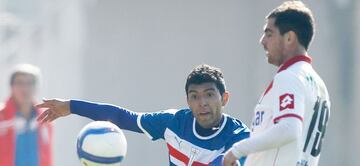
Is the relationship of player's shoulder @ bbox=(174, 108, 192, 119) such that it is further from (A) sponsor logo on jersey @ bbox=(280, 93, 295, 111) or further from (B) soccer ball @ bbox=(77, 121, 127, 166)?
(A) sponsor logo on jersey @ bbox=(280, 93, 295, 111)

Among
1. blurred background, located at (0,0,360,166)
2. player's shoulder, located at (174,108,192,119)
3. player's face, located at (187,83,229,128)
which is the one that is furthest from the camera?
blurred background, located at (0,0,360,166)

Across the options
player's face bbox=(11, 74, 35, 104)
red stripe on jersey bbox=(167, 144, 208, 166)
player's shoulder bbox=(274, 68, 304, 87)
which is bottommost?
red stripe on jersey bbox=(167, 144, 208, 166)

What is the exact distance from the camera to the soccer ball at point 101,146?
24.1ft

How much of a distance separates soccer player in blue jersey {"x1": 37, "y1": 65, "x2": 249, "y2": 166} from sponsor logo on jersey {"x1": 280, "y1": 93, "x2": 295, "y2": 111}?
0.81m

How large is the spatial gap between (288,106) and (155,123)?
1.36m

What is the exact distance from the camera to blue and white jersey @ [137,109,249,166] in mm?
7680

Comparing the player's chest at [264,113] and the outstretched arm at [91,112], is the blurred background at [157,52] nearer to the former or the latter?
the outstretched arm at [91,112]

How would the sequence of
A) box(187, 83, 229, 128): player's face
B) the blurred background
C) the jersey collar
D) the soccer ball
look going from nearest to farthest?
the jersey collar → the soccer ball → box(187, 83, 229, 128): player's face → the blurred background

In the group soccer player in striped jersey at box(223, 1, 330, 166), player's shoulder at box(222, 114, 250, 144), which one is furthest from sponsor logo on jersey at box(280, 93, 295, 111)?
player's shoulder at box(222, 114, 250, 144)

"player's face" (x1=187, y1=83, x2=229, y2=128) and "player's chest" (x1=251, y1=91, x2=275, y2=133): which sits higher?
"player's face" (x1=187, y1=83, x2=229, y2=128)

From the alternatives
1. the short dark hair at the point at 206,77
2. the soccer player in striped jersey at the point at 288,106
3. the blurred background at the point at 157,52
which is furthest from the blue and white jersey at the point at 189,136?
the blurred background at the point at 157,52

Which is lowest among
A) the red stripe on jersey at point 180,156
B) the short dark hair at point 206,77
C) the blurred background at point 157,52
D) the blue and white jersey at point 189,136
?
the red stripe on jersey at point 180,156

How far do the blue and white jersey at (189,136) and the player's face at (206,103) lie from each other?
0.30ft

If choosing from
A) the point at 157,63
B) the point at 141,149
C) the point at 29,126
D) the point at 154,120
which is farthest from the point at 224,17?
the point at 154,120
